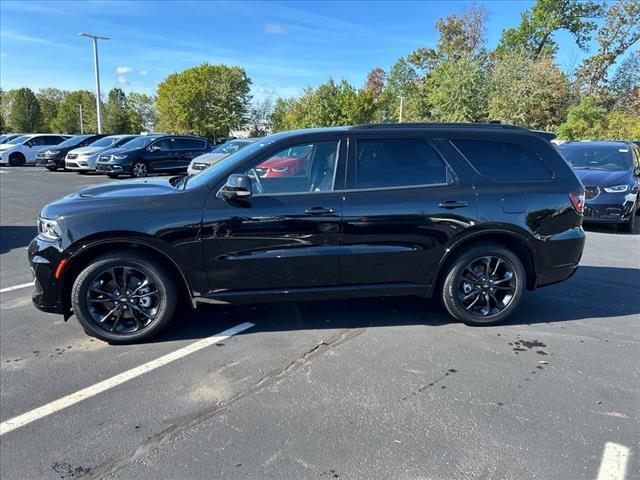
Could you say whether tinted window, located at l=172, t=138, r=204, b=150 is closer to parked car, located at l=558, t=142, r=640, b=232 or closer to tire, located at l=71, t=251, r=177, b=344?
parked car, located at l=558, t=142, r=640, b=232

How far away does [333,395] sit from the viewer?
10.4 ft

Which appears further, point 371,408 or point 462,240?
point 462,240

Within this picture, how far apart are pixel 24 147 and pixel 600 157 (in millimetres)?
26492

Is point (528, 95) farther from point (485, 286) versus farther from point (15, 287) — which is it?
point (15, 287)

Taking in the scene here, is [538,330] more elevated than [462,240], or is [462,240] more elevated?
[462,240]

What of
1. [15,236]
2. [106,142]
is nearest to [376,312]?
[15,236]

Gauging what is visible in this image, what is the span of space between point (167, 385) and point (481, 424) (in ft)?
6.89

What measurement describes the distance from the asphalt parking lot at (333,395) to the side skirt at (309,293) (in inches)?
13.4

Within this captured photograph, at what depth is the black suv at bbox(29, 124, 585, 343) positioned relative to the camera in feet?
12.5

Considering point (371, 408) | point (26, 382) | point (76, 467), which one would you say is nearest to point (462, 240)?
point (371, 408)

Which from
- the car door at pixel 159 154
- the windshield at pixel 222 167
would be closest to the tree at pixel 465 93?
the car door at pixel 159 154

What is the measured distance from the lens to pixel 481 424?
2.85m

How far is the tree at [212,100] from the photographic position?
163 feet

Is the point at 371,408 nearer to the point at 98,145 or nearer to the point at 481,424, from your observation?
the point at 481,424
